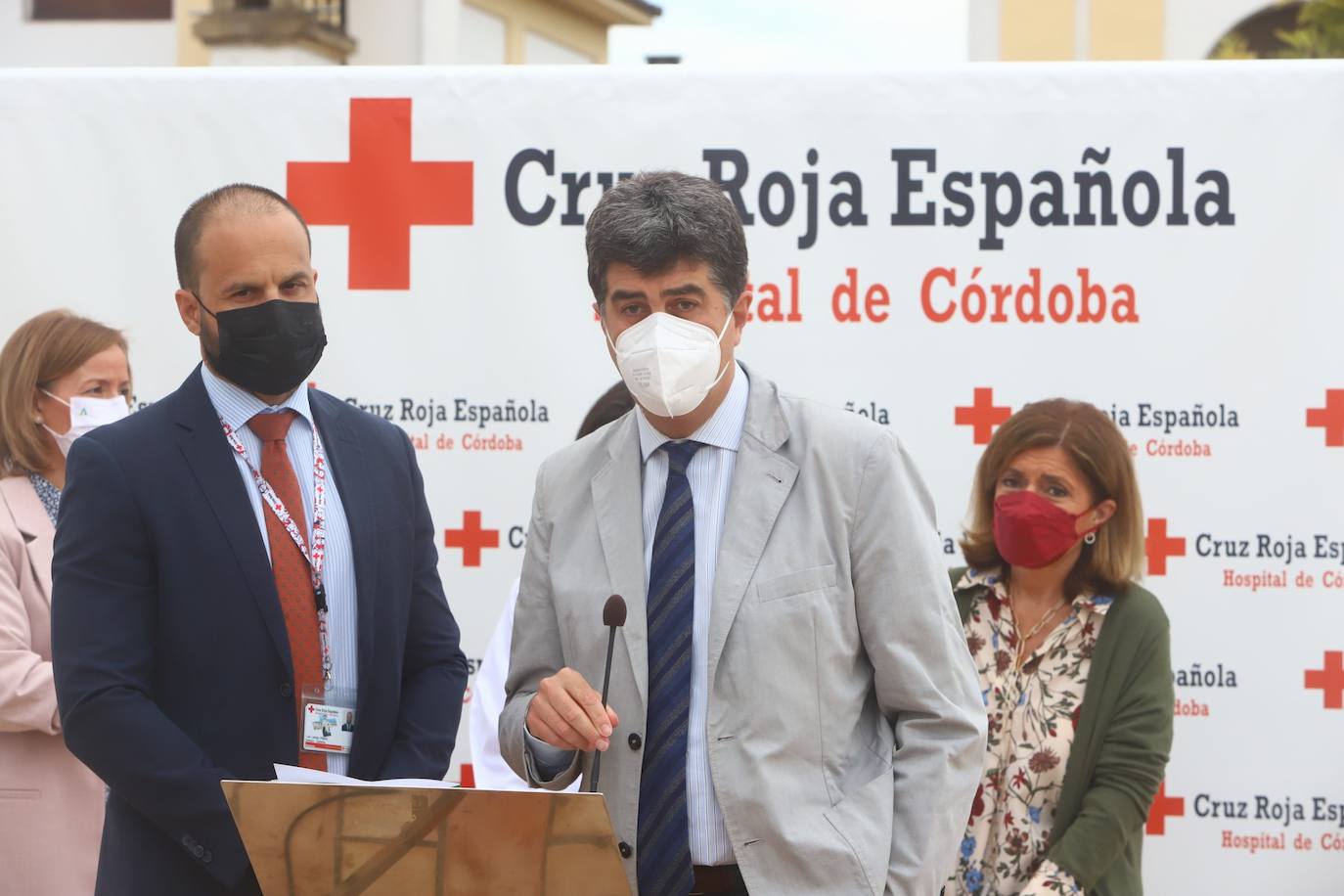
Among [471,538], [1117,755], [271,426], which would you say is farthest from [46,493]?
[1117,755]

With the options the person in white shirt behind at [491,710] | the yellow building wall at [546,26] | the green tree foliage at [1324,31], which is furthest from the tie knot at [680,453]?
the yellow building wall at [546,26]

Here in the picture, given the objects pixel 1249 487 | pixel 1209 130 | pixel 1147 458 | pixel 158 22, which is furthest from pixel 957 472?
pixel 158 22

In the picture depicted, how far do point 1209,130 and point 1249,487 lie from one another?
86 cm

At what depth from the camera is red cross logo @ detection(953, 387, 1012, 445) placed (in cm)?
356

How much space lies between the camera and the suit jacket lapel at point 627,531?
1.85 metres

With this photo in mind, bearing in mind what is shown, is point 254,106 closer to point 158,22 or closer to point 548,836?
point 548,836

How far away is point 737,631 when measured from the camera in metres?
1.83

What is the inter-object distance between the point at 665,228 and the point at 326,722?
854 mm

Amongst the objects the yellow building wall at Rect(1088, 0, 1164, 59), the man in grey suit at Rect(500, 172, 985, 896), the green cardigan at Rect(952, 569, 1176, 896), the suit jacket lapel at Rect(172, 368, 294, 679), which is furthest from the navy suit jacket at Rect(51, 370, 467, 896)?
the yellow building wall at Rect(1088, 0, 1164, 59)

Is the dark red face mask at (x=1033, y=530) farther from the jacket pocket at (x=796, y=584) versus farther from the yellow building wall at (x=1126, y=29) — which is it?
the yellow building wall at (x=1126, y=29)

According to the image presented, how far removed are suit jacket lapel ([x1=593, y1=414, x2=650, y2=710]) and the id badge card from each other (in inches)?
19.4

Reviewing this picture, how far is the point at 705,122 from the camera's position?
3.60m

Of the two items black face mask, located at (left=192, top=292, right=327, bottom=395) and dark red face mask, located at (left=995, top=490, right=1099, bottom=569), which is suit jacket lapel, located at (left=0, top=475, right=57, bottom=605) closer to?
black face mask, located at (left=192, top=292, right=327, bottom=395)

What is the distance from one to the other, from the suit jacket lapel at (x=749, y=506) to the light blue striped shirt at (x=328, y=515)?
606 mm
